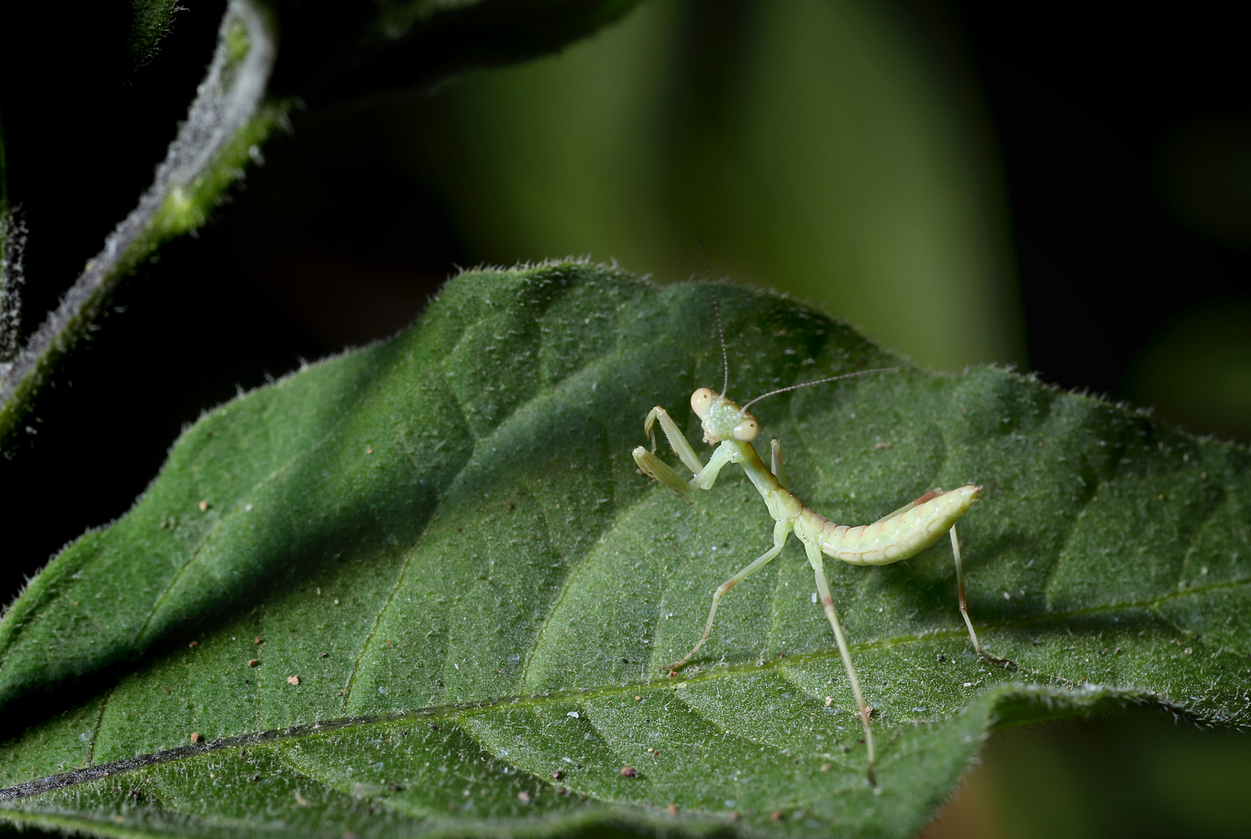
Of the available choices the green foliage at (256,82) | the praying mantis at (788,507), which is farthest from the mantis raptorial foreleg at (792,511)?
the green foliage at (256,82)

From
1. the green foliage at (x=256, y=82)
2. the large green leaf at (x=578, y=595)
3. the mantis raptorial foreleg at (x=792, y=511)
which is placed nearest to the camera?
the large green leaf at (x=578, y=595)

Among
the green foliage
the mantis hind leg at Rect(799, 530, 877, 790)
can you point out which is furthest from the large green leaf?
the green foliage

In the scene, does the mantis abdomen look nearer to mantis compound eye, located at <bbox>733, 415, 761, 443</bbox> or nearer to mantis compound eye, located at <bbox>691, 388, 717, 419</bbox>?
mantis compound eye, located at <bbox>733, 415, 761, 443</bbox>

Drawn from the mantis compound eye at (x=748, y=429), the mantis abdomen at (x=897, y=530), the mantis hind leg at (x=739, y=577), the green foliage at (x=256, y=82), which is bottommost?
the mantis abdomen at (x=897, y=530)

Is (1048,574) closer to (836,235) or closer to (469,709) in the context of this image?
(469,709)

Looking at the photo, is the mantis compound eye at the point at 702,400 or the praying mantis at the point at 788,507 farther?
the mantis compound eye at the point at 702,400

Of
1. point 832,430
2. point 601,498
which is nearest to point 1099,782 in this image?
point 832,430

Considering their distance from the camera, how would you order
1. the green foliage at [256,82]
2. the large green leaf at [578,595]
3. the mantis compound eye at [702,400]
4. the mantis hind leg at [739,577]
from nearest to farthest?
the large green leaf at [578,595]
the green foliage at [256,82]
the mantis hind leg at [739,577]
the mantis compound eye at [702,400]

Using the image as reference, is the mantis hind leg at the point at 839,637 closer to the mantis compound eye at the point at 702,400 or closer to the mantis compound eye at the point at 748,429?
the mantis compound eye at the point at 748,429
